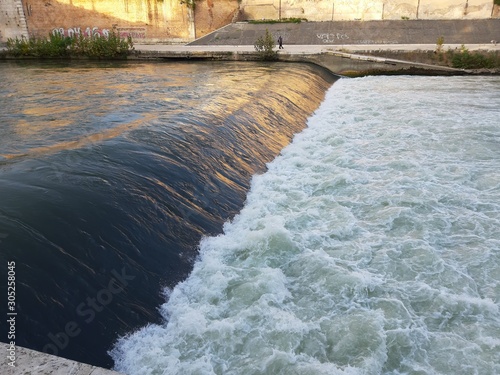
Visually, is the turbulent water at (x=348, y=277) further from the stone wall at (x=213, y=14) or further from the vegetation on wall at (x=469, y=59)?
the stone wall at (x=213, y=14)

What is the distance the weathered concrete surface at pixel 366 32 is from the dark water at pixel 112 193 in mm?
14510

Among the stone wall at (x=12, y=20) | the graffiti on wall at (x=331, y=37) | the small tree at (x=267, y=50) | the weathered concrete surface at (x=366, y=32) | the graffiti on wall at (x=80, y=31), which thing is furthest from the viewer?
the stone wall at (x=12, y=20)

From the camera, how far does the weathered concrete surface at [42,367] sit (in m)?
2.33

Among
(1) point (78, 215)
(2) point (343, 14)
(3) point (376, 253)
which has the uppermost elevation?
(2) point (343, 14)

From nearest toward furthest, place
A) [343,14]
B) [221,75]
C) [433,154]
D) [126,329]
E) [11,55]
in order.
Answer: [126,329], [433,154], [221,75], [11,55], [343,14]

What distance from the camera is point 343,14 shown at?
26.0 metres

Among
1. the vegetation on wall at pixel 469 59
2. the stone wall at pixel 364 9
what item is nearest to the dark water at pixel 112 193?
the vegetation on wall at pixel 469 59

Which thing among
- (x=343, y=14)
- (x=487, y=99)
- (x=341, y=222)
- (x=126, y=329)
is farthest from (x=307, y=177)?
(x=343, y=14)

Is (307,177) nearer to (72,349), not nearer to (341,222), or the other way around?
(341,222)

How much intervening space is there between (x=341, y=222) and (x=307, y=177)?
5.36 feet

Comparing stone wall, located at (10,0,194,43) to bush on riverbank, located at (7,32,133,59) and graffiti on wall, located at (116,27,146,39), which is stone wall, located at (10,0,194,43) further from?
bush on riverbank, located at (7,32,133,59)

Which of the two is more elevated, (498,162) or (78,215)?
(78,215)

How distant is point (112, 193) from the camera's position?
4.81 metres

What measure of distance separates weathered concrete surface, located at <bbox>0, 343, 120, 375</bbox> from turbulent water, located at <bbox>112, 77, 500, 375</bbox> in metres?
0.88
